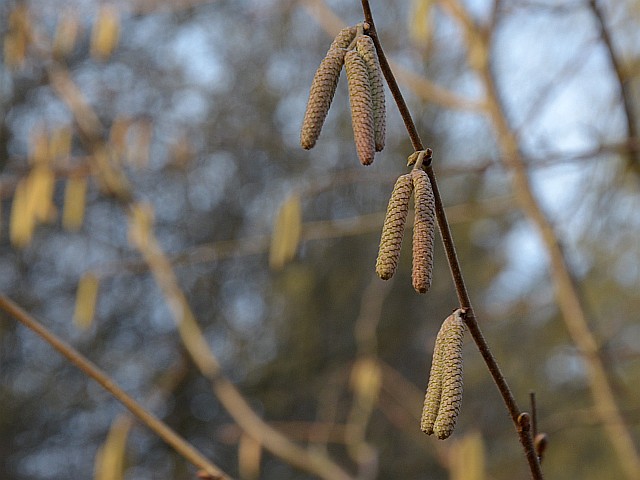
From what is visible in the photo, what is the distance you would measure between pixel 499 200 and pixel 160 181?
4.60 metres

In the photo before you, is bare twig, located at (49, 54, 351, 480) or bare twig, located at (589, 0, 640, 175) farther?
bare twig, located at (49, 54, 351, 480)

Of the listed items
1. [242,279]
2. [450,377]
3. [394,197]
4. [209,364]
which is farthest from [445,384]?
[242,279]

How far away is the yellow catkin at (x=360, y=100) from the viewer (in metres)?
0.45

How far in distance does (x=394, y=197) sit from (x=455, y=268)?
52mm

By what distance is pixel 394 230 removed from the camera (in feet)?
1.51

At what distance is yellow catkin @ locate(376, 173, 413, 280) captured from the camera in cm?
45

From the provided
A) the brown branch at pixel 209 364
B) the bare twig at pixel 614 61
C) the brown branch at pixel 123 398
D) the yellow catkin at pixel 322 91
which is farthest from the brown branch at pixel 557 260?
the yellow catkin at pixel 322 91

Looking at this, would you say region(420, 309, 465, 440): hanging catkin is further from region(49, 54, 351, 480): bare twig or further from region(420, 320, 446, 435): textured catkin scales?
region(49, 54, 351, 480): bare twig

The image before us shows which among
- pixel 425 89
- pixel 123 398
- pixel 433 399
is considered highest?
pixel 425 89

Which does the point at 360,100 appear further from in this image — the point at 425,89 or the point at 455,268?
the point at 425,89

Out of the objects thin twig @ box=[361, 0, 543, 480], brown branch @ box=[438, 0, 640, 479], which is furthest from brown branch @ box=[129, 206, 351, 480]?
thin twig @ box=[361, 0, 543, 480]

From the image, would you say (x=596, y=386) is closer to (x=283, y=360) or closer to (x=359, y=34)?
(x=359, y=34)

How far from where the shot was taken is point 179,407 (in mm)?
5906

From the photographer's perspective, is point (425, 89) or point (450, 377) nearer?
point (450, 377)
